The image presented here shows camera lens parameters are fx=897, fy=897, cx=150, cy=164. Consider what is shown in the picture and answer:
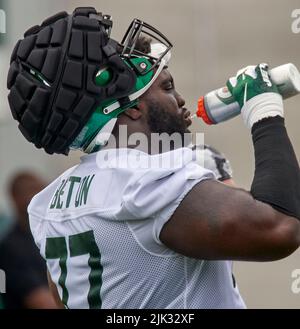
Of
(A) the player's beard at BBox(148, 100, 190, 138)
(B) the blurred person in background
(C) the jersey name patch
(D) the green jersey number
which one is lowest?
(B) the blurred person in background

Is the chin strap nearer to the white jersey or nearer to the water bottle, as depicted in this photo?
the white jersey

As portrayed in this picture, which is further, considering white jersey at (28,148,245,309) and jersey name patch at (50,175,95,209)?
jersey name patch at (50,175,95,209)

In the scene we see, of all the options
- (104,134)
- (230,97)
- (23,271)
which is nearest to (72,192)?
(104,134)

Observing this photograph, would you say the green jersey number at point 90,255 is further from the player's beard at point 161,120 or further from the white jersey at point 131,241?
the player's beard at point 161,120

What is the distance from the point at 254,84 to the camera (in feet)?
9.30

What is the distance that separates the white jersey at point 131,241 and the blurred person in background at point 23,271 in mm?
2221

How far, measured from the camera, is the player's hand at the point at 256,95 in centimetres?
278

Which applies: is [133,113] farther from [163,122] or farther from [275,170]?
[275,170]

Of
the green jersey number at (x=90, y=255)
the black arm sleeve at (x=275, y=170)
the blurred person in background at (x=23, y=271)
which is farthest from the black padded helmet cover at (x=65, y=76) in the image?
the blurred person in background at (x=23, y=271)

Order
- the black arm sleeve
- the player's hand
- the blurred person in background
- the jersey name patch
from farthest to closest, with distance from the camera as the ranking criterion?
the blurred person in background → the jersey name patch → the player's hand → the black arm sleeve

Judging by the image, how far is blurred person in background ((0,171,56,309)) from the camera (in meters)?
5.18

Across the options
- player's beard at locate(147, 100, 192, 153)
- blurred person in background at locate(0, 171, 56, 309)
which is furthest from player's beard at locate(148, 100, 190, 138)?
blurred person in background at locate(0, 171, 56, 309)

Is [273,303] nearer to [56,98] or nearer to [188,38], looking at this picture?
[188,38]

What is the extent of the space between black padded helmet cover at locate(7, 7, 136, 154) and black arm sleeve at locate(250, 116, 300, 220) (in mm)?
462
